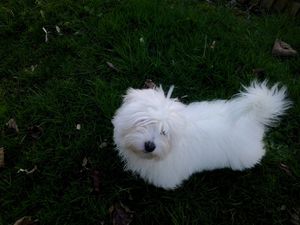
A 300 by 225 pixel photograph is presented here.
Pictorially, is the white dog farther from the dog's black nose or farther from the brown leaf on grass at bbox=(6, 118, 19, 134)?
the brown leaf on grass at bbox=(6, 118, 19, 134)

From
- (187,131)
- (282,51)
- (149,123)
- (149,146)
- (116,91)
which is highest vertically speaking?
(149,123)

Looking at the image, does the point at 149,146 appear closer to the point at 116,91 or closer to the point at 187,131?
the point at 187,131

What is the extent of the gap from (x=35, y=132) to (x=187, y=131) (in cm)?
133

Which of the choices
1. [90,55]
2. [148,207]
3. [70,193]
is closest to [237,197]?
[148,207]

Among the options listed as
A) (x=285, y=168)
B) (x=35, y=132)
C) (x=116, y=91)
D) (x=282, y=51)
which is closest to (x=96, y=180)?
(x=35, y=132)

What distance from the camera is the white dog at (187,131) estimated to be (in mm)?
2059

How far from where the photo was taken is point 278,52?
362cm

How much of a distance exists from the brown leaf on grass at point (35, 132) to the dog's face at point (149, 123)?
1.07 m

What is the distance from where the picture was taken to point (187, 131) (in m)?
2.33

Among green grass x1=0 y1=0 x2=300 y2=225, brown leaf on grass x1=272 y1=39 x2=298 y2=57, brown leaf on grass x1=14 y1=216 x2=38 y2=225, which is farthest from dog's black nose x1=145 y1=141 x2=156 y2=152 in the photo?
brown leaf on grass x1=272 y1=39 x2=298 y2=57

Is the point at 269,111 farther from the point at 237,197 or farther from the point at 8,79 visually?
the point at 8,79

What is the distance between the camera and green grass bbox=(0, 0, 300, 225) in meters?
2.69

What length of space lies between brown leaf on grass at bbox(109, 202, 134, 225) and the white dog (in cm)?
29

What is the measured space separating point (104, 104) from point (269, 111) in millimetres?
1352
